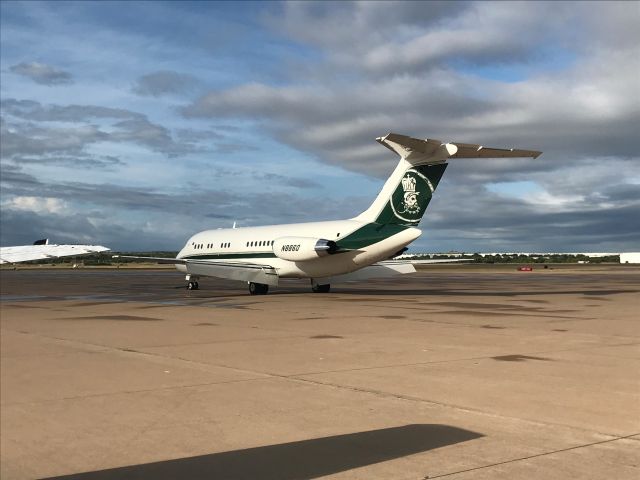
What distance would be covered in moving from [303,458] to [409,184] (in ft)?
72.1

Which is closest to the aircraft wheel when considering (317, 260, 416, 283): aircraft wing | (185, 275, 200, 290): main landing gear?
(317, 260, 416, 283): aircraft wing

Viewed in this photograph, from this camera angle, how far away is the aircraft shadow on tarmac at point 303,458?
455 centimetres

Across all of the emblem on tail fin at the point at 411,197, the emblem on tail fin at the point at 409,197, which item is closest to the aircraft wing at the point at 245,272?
the emblem on tail fin at the point at 411,197

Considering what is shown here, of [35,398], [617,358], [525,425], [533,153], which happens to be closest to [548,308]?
[533,153]

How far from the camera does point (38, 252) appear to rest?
47375 mm

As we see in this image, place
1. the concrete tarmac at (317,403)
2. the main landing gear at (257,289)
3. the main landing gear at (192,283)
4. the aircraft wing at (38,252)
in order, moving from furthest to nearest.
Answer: the aircraft wing at (38,252) → the main landing gear at (192,283) → the main landing gear at (257,289) → the concrete tarmac at (317,403)

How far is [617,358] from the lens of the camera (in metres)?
9.99

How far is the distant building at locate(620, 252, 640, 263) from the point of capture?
131375 millimetres

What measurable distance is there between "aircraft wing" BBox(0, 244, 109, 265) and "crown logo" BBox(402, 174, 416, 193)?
2442 centimetres

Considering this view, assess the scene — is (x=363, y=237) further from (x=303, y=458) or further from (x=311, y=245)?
(x=303, y=458)

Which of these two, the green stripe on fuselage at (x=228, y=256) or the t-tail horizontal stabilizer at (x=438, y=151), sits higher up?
the t-tail horizontal stabilizer at (x=438, y=151)

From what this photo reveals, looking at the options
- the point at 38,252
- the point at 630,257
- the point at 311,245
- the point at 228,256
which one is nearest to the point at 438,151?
the point at 311,245

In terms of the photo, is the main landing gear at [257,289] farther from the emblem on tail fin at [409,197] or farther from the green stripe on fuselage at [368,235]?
the emblem on tail fin at [409,197]

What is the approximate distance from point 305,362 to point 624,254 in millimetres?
140597
